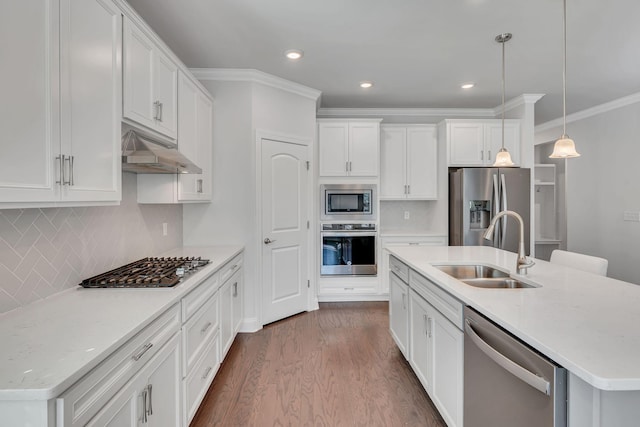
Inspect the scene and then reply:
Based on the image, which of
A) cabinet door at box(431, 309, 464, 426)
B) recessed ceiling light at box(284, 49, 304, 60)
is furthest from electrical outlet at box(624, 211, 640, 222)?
recessed ceiling light at box(284, 49, 304, 60)

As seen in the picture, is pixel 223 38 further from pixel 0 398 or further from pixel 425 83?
pixel 0 398

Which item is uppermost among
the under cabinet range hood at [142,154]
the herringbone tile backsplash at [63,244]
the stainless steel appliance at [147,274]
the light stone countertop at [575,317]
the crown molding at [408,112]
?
the crown molding at [408,112]

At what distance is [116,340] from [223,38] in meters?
2.45

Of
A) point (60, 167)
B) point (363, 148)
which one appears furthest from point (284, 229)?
point (60, 167)

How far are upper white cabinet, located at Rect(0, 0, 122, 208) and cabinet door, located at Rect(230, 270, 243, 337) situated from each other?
1476 mm

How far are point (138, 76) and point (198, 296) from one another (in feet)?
4.34

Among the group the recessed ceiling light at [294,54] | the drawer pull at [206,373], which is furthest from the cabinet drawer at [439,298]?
the recessed ceiling light at [294,54]

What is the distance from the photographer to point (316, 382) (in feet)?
7.78

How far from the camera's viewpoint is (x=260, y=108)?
3375mm

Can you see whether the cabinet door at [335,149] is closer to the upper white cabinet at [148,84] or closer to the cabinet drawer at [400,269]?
the cabinet drawer at [400,269]

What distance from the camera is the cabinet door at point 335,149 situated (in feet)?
13.7

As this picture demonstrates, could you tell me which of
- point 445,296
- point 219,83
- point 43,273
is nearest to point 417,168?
point 219,83

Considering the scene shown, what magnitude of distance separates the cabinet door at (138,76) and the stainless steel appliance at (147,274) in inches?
34.6

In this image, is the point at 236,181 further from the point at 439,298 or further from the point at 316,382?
the point at 439,298
